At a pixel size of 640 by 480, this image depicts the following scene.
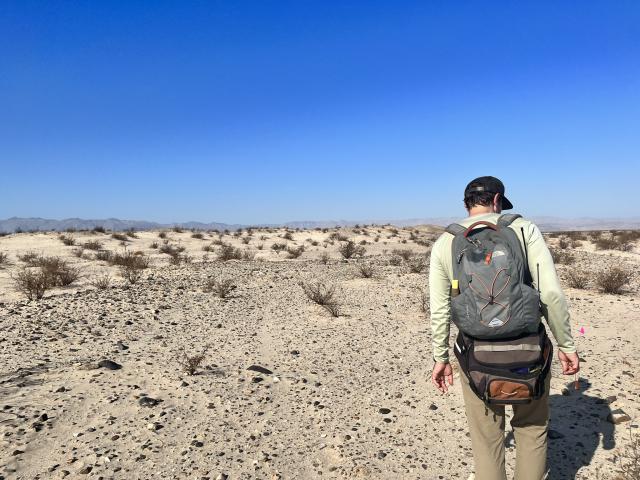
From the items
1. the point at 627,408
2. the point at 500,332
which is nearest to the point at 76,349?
the point at 500,332

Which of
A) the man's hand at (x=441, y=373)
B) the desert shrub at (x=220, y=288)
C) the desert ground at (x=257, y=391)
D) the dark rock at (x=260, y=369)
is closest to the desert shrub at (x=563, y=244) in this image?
the desert ground at (x=257, y=391)

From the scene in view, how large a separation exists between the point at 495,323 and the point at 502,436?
877mm

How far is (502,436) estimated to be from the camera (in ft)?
8.25

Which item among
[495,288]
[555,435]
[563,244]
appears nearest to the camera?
[495,288]

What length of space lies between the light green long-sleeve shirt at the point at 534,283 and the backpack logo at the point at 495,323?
33 centimetres

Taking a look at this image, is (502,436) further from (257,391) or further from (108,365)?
(108,365)

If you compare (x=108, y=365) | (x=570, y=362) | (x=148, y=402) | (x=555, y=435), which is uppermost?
(x=570, y=362)

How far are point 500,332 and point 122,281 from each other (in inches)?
379

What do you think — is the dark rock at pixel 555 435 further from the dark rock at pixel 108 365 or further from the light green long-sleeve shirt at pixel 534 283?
the dark rock at pixel 108 365

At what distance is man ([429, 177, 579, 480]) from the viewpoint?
7.38ft

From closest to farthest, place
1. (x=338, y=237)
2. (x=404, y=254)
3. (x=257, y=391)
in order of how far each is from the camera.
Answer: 1. (x=257, y=391)
2. (x=404, y=254)
3. (x=338, y=237)

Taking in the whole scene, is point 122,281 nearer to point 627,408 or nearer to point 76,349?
point 76,349

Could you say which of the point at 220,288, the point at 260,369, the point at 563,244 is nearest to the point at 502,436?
the point at 260,369

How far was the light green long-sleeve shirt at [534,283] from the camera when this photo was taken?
7.33 ft
